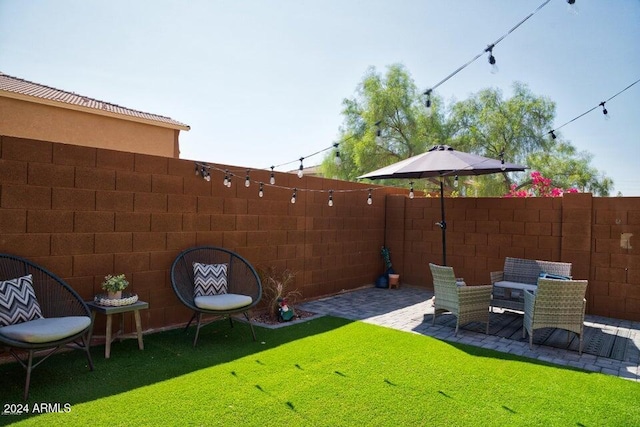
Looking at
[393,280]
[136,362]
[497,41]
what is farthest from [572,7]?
[393,280]

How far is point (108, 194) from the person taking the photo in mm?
4164

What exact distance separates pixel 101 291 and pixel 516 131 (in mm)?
16898

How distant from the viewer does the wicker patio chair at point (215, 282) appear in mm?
4262

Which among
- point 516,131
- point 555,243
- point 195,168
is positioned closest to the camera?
point 195,168

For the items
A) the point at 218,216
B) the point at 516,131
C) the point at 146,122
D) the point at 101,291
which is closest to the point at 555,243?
the point at 218,216

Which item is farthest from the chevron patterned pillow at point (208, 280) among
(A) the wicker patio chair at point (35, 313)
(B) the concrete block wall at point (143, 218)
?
(A) the wicker patio chair at point (35, 313)

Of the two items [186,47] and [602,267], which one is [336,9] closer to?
[186,47]

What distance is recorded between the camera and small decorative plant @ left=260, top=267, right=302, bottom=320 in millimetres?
5359

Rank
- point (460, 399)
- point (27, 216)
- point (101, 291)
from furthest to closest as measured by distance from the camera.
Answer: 1. point (101, 291)
2. point (27, 216)
3. point (460, 399)

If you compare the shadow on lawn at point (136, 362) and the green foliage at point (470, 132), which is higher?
the green foliage at point (470, 132)

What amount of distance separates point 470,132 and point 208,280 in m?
15.8

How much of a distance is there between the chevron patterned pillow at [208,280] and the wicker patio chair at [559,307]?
3548 millimetres

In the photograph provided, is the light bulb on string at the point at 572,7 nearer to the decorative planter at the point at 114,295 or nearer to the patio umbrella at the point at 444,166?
the patio umbrella at the point at 444,166

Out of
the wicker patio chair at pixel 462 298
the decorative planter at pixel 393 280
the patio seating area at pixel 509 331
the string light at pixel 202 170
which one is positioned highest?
the string light at pixel 202 170
